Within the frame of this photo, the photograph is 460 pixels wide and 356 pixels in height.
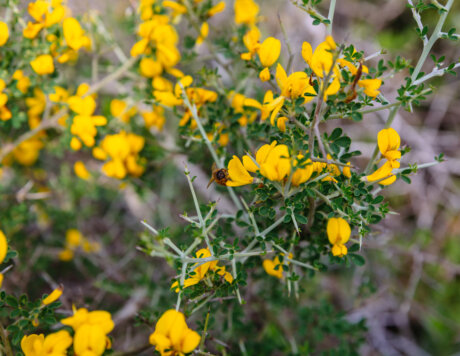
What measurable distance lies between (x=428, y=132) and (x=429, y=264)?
1426 millimetres

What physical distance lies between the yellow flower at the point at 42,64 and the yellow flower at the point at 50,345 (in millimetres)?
1398

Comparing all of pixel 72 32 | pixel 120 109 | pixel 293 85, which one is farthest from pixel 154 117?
pixel 293 85

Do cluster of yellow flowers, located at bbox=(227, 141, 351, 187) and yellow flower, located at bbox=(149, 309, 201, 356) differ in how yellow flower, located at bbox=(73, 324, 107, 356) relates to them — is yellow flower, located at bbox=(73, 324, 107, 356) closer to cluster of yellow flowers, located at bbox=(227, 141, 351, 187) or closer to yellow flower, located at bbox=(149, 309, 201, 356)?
yellow flower, located at bbox=(149, 309, 201, 356)

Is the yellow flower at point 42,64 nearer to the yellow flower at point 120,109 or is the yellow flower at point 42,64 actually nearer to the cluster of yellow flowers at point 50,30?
the cluster of yellow flowers at point 50,30

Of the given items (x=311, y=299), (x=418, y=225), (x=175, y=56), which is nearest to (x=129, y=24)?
(x=175, y=56)

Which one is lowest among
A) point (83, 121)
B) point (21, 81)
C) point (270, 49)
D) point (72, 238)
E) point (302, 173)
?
point (72, 238)

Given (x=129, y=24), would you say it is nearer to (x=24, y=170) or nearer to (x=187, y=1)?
(x=187, y=1)

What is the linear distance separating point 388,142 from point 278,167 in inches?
19.7

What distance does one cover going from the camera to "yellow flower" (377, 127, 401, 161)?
5.06 ft

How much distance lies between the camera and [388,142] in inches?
61.5

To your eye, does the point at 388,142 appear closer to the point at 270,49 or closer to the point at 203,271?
the point at 270,49

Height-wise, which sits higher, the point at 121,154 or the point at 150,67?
the point at 150,67

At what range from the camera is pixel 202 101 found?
6.75 feet

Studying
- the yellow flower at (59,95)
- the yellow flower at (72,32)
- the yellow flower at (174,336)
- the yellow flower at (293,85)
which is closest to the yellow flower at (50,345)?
the yellow flower at (174,336)
